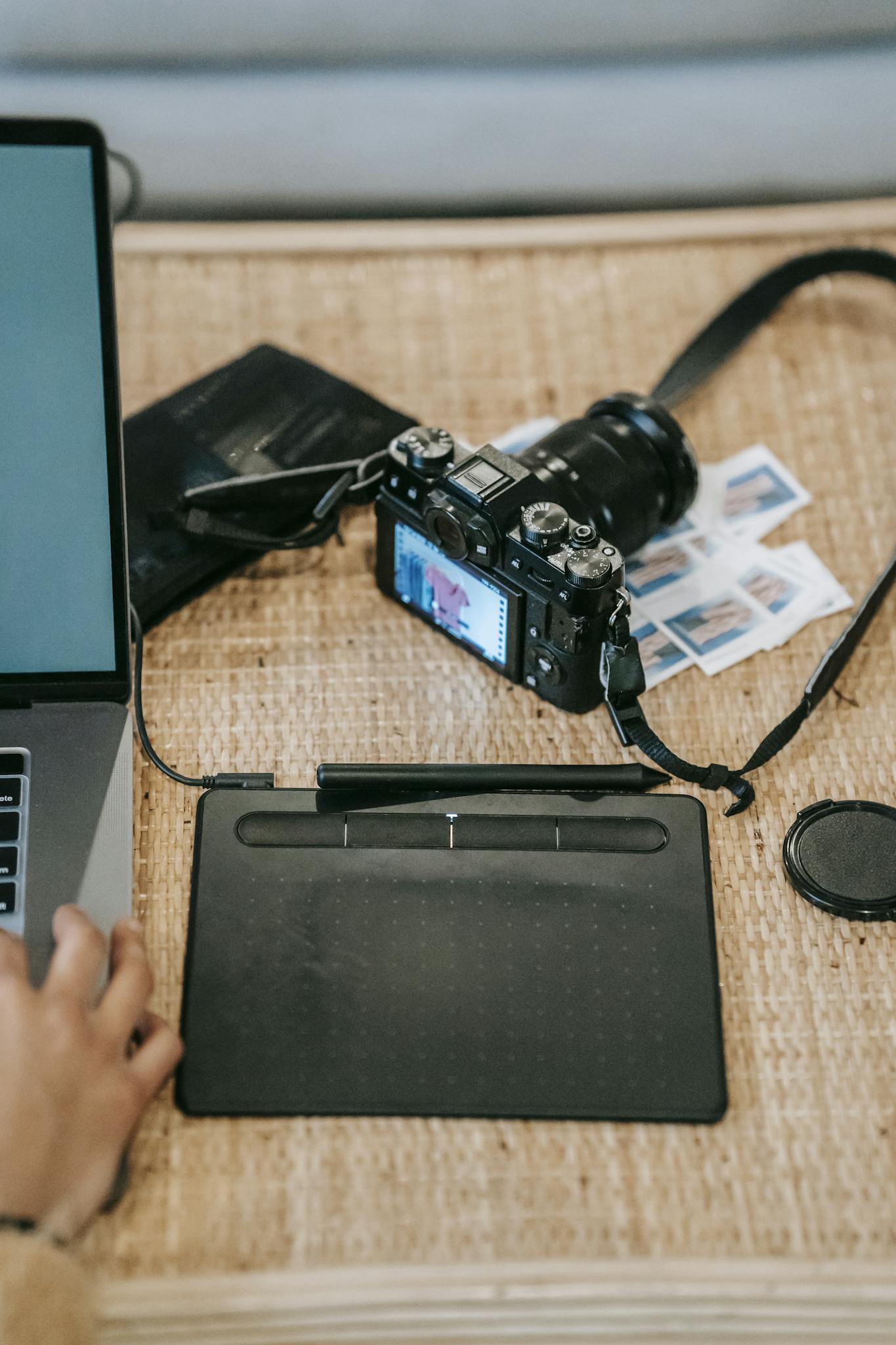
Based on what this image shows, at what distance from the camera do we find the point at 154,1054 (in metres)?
0.66

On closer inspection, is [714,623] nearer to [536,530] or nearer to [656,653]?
[656,653]

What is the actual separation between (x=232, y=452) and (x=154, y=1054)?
0.48 m

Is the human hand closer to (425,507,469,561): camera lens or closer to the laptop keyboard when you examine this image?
the laptop keyboard

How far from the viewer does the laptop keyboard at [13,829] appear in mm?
700

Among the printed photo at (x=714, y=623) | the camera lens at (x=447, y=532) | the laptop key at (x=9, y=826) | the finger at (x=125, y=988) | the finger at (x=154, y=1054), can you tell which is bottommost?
the finger at (x=154, y=1054)

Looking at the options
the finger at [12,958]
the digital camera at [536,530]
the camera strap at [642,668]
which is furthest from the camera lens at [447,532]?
the finger at [12,958]

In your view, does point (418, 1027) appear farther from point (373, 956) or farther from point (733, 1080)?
point (733, 1080)

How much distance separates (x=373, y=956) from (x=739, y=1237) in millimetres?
241

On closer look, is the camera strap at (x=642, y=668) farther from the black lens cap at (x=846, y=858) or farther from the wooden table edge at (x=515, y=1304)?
the wooden table edge at (x=515, y=1304)

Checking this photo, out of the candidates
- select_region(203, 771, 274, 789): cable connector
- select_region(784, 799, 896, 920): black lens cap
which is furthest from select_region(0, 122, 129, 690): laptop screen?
select_region(784, 799, 896, 920): black lens cap

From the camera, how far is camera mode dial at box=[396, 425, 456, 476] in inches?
32.2

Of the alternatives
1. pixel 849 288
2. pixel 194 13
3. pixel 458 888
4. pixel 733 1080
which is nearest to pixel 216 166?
pixel 194 13

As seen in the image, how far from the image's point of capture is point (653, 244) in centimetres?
115

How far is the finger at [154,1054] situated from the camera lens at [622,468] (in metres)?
0.42
